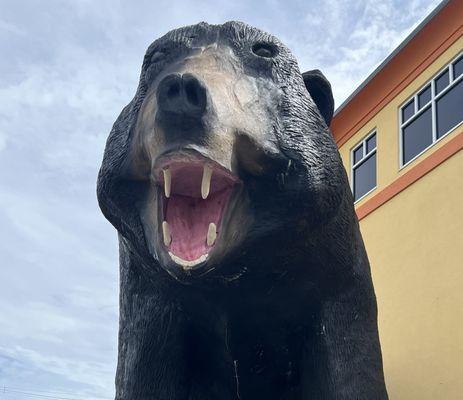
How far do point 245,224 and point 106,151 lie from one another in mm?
584

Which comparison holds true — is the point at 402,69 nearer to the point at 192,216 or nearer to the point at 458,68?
the point at 458,68

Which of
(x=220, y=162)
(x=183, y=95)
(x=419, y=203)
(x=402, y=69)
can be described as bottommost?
(x=220, y=162)

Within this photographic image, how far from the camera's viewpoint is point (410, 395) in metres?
6.97

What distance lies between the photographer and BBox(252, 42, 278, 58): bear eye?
2.42 metres

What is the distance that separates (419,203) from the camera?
7645 millimetres

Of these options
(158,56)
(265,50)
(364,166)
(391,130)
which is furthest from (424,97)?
(158,56)

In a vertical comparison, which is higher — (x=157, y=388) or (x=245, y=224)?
(x=245, y=224)

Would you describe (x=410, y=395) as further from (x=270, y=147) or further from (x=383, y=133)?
(x=270, y=147)

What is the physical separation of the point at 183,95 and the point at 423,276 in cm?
581

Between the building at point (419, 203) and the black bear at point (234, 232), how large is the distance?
429cm

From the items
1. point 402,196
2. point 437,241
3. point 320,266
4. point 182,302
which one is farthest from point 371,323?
point 402,196

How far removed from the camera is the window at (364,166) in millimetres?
9289

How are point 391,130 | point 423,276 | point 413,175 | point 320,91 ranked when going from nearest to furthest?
1. point 320,91
2. point 423,276
3. point 413,175
4. point 391,130

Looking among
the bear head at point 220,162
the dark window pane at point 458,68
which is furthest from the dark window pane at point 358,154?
the bear head at point 220,162
